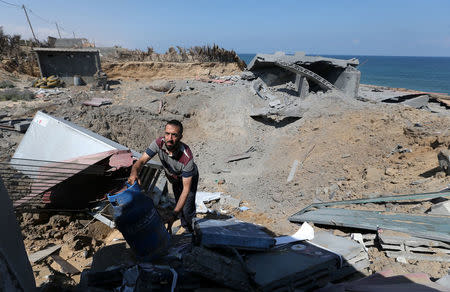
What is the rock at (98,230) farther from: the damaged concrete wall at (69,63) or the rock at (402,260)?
the damaged concrete wall at (69,63)

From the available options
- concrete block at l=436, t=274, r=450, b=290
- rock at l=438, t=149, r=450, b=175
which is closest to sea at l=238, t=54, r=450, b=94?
rock at l=438, t=149, r=450, b=175

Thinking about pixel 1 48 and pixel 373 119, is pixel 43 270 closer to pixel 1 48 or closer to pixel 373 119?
pixel 373 119

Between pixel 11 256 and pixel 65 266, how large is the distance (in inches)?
87.0

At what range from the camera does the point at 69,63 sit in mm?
14344

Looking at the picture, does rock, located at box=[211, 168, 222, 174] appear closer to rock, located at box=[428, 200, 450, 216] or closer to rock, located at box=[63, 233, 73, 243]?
rock, located at box=[63, 233, 73, 243]

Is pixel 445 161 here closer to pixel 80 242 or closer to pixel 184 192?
pixel 184 192

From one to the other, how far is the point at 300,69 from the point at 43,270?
34.6 ft

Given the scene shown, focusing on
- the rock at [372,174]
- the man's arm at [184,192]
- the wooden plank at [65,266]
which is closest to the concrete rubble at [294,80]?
the rock at [372,174]

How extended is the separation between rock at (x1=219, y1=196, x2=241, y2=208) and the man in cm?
243

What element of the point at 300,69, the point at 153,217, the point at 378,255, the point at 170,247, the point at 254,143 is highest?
the point at 300,69

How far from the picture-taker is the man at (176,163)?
315 cm

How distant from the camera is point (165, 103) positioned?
12.1 m

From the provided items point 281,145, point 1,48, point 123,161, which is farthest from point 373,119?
point 1,48

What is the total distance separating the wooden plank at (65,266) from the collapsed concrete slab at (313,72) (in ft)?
33.0
